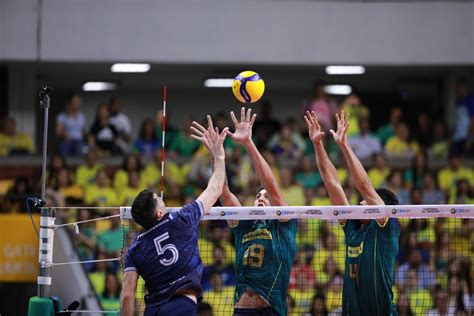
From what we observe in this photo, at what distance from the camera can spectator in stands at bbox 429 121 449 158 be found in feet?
75.0

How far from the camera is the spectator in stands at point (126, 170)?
2116 cm

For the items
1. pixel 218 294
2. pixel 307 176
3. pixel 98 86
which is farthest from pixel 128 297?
pixel 98 86

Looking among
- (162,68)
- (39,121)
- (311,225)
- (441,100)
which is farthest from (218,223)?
(39,121)

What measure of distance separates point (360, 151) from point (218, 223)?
15.7 feet

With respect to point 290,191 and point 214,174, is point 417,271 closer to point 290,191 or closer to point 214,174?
point 290,191

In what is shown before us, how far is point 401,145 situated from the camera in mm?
22797

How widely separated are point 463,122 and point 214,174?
13465mm

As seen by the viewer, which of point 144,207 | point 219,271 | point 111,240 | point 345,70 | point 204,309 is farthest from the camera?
point 345,70

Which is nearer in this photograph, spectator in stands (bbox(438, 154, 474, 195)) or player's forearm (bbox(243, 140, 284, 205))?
player's forearm (bbox(243, 140, 284, 205))

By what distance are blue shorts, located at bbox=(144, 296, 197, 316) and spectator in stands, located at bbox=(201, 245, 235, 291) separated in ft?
22.1

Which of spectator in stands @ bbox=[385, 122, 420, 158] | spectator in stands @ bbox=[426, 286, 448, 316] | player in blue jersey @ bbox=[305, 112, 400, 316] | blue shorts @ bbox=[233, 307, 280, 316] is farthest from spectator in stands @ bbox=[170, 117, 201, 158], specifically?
player in blue jersey @ bbox=[305, 112, 400, 316]

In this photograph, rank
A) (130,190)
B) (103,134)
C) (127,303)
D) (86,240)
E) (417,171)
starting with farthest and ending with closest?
1. (103,134)
2. (417,171)
3. (130,190)
4. (86,240)
5. (127,303)

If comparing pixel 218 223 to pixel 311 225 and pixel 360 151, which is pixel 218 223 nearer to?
pixel 311 225

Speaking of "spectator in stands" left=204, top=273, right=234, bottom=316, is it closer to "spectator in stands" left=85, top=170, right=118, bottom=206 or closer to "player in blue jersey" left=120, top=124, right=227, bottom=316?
"spectator in stands" left=85, top=170, right=118, bottom=206
